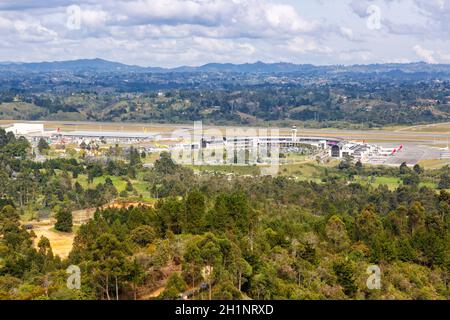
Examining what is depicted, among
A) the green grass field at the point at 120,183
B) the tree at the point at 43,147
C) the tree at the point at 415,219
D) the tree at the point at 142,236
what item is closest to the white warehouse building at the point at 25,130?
the tree at the point at 43,147

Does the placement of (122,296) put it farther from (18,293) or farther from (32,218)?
(32,218)

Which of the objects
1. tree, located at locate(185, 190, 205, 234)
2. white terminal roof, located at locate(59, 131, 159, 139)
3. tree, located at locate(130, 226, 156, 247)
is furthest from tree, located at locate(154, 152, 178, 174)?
tree, located at locate(130, 226, 156, 247)

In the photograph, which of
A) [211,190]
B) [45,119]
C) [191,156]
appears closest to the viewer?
[211,190]
